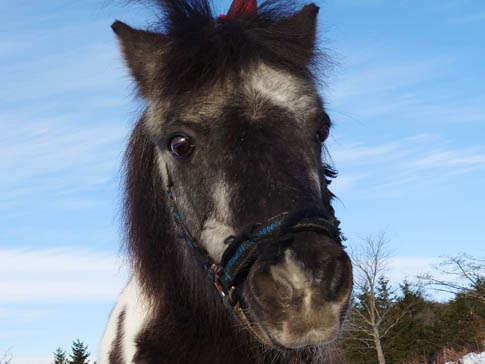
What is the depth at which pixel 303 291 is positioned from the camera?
260 cm

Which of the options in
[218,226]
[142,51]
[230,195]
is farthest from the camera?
[142,51]

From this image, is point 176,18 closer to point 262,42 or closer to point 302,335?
point 262,42

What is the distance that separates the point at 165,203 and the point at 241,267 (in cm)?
115

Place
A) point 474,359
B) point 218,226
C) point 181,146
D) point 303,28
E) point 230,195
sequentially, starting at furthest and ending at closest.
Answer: point 474,359
point 303,28
point 181,146
point 218,226
point 230,195

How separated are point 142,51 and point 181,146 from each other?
1.16 meters

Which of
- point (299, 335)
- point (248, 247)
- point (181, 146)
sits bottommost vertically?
point (299, 335)

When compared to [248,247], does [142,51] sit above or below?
above

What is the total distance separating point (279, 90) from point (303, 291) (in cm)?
146

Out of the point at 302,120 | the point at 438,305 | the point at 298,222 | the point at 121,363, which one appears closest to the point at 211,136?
the point at 302,120

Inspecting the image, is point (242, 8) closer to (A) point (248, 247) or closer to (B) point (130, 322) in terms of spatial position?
(A) point (248, 247)

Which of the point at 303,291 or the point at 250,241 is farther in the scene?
the point at 250,241

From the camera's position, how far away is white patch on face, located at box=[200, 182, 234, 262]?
10.2 ft

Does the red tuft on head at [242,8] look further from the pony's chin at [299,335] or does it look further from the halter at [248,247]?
the pony's chin at [299,335]

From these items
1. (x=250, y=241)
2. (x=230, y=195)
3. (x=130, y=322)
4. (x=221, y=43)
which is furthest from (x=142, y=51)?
(x=130, y=322)
